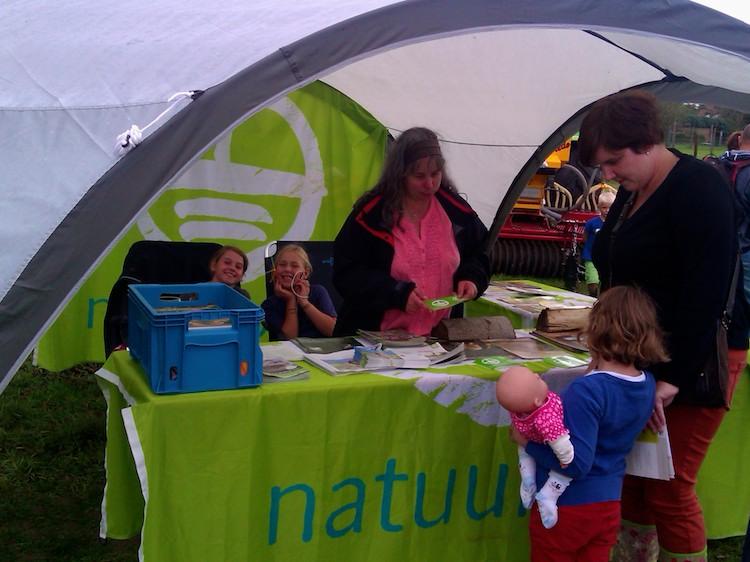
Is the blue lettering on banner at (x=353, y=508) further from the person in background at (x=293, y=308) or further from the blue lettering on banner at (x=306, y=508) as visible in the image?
the person in background at (x=293, y=308)

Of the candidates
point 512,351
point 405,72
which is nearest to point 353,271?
point 512,351

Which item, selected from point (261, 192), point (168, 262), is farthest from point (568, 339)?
point (261, 192)

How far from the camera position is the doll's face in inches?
82.6

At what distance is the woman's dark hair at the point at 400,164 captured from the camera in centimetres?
304

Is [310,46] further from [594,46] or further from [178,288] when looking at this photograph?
[594,46]

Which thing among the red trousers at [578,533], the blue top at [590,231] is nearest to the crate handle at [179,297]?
the red trousers at [578,533]

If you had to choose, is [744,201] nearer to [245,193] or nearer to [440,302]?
[440,302]

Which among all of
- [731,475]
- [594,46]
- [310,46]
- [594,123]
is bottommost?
[731,475]

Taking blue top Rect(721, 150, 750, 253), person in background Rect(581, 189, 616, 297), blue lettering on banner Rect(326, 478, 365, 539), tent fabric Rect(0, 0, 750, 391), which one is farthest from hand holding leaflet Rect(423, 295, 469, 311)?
person in background Rect(581, 189, 616, 297)

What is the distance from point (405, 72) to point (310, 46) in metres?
2.45

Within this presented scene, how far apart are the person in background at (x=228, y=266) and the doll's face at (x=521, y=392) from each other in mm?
2103

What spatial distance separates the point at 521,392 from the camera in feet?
6.88

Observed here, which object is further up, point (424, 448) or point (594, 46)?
point (594, 46)

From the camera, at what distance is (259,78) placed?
234 cm
